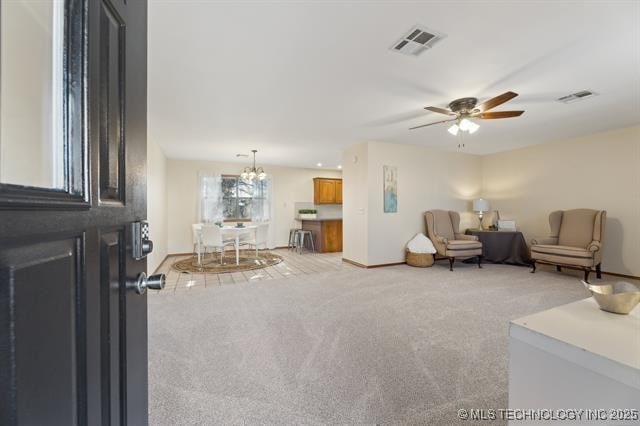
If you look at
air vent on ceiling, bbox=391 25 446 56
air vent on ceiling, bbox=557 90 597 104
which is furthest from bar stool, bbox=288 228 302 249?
air vent on ceiling, bbox=557 90 597 104

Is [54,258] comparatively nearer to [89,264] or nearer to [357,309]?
[89,264]

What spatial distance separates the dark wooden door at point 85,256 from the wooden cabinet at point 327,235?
610 centimetres

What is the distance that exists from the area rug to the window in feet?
3.86

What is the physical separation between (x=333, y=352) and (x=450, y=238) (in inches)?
168

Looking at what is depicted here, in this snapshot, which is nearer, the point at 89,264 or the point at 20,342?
the point at 20,342

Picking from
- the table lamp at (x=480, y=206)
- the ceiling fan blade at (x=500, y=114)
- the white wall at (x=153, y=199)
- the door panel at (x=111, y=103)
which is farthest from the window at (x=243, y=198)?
the door panel at (x=111, y=103)

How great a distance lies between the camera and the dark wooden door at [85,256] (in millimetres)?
350

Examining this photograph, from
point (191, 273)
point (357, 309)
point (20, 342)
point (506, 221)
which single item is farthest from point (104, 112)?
point (506, 221)

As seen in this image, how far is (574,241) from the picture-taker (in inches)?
179

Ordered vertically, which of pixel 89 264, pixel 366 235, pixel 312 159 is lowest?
pixel 366 235

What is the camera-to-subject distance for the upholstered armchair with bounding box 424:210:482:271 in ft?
16.1

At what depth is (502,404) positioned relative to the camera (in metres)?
1.53

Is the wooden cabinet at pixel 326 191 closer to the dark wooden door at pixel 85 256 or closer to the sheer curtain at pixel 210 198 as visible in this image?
the sheer curtain at pixel 210 198

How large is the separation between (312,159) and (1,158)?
6594 mm
